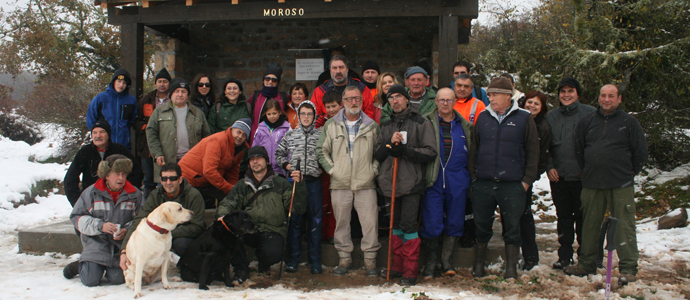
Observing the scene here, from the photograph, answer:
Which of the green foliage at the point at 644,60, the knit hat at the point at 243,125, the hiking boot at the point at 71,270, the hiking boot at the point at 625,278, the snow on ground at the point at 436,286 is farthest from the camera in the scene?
the green foliage at the point at 644,60

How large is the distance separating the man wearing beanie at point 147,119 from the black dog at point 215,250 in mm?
1633

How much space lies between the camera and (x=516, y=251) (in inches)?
156

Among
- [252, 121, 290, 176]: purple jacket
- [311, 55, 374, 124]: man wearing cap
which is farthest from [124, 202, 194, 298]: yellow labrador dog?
[311, 55, 374, 124]: man wearing cap

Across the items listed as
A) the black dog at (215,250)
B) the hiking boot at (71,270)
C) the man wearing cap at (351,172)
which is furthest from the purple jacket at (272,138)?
the hiking boot at (71,270)

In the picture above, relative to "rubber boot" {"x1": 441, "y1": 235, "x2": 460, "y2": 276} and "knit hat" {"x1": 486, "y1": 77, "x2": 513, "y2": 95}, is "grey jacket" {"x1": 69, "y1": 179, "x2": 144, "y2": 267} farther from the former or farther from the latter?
"knit hat" {"x1": 486, "y1": 77, "x2": 513, "y2": 95}

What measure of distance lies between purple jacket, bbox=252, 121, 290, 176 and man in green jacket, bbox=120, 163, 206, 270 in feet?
2.81

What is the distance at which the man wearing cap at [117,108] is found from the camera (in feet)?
17.2

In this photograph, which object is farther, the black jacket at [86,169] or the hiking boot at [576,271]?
the black jacket at [86,169]

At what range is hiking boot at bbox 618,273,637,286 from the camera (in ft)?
12.2

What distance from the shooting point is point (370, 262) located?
4.21 m

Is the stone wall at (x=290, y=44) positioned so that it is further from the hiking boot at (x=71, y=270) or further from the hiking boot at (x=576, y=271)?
the hiking boot at (x=576, y=271)

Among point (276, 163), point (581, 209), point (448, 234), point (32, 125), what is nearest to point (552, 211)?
point (581, 209)

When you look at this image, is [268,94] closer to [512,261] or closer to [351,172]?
[351,172]

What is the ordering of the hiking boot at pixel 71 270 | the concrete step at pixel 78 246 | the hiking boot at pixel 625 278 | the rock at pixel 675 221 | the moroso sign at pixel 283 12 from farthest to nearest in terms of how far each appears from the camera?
the moroso sign at pixel 283 12 → the rock at pixel 675 221 → the concrete step at pixel 78 246 → the hiking boot at pixel 71 270 → the hiking boot at pixel 625 278
